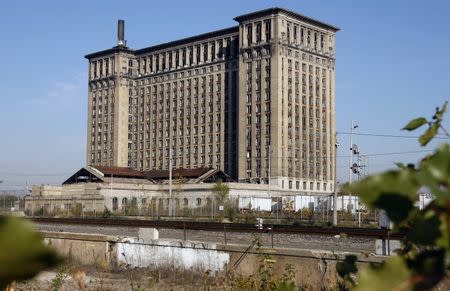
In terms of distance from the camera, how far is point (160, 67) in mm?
138375

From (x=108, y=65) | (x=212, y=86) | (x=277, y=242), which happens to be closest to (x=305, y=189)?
(x=212, y=86)

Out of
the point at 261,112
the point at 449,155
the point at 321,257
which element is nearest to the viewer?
the point at 449,155

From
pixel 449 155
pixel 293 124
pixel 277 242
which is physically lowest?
pixel 277 242

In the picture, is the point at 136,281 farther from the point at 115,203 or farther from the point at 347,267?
the point at 115,203

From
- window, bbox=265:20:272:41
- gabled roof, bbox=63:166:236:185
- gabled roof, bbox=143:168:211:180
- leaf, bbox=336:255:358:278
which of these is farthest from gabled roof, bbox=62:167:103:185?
leaf, bbox=336:255:358:278

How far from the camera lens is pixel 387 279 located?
2.71 feet

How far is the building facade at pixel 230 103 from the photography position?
111 metres

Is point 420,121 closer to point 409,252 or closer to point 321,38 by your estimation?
point 409,252

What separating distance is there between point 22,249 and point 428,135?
1.19 meters

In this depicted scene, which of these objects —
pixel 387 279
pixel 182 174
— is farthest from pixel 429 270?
pixel 182 174

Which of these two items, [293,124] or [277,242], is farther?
[293,124]

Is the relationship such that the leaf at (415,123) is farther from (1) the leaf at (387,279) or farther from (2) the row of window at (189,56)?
(2) the row of window at (189,56)

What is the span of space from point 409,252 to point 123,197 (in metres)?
87.9

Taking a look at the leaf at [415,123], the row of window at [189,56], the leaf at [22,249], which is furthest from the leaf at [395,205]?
the row of window at [189,56]
